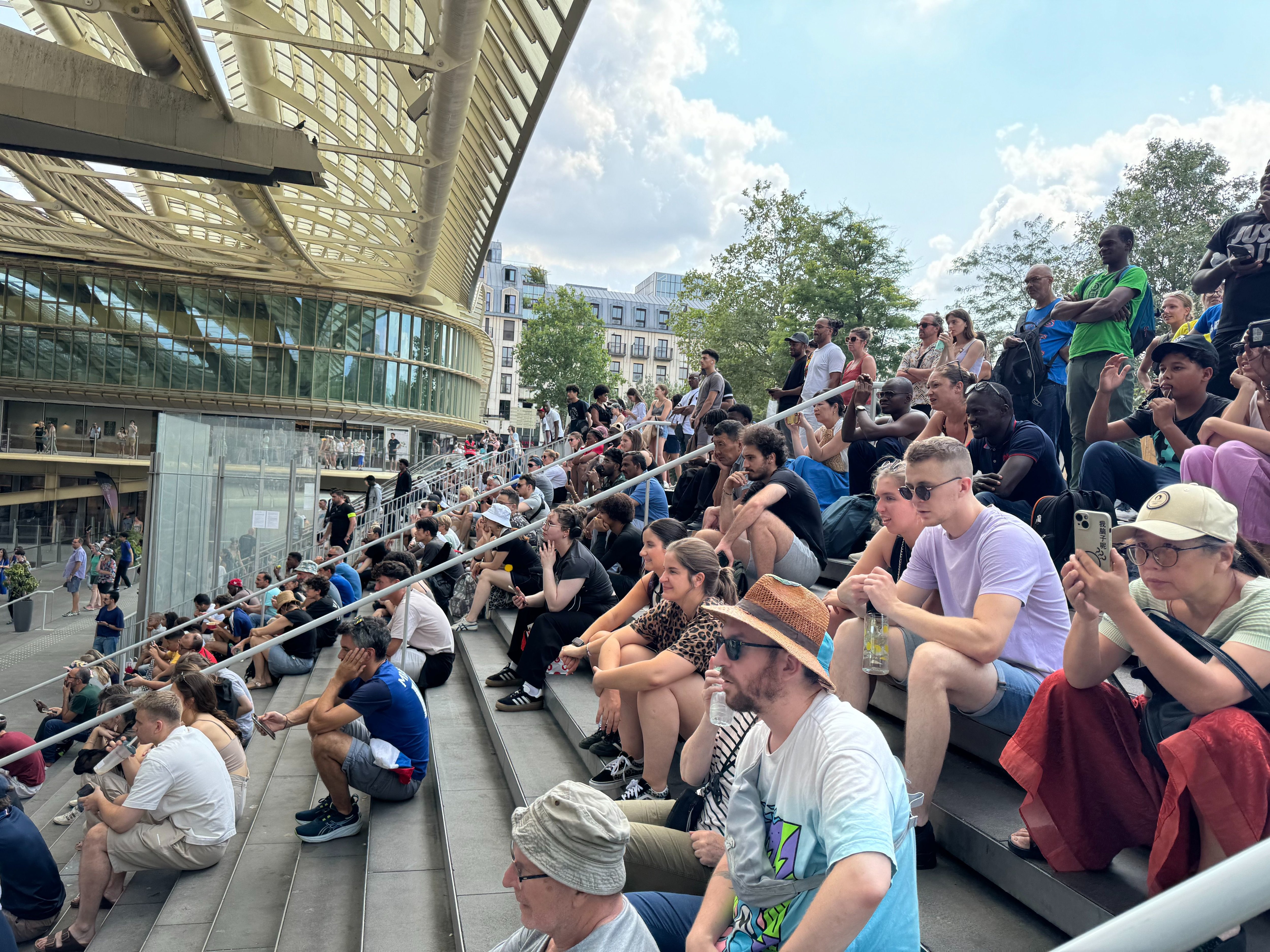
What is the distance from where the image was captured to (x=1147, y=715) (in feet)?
7.81

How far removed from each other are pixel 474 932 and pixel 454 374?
47.6m

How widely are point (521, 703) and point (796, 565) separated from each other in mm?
2201

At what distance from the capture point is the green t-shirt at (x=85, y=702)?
10016mm

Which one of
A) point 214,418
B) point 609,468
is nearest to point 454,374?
point 214,418

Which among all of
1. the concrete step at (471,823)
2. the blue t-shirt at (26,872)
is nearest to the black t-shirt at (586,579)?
the concrete step at (471,823)

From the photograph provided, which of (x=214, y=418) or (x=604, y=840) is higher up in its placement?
(x=214, y=418)

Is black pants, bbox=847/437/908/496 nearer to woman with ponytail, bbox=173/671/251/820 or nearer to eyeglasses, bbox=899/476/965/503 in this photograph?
eyeglasses, bbox=899/476/965/503

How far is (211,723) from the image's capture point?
5547mm

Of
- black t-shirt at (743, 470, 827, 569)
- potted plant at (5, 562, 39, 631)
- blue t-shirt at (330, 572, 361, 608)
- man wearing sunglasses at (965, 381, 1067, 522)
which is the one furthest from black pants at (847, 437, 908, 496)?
potted plant at (5, 562, 39, 631)

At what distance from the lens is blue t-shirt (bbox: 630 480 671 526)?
858 centimetres

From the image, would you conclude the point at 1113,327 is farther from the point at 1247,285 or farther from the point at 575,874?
the point at 575,874

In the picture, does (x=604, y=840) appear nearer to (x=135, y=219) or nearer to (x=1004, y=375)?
(x=1004, y=375)

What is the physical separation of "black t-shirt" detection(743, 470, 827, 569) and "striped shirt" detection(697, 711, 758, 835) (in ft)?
7.79

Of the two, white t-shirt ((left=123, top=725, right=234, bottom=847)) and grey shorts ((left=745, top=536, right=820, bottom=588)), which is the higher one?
grey shorts ((left=745, top=536, right=820, bottom=588))
